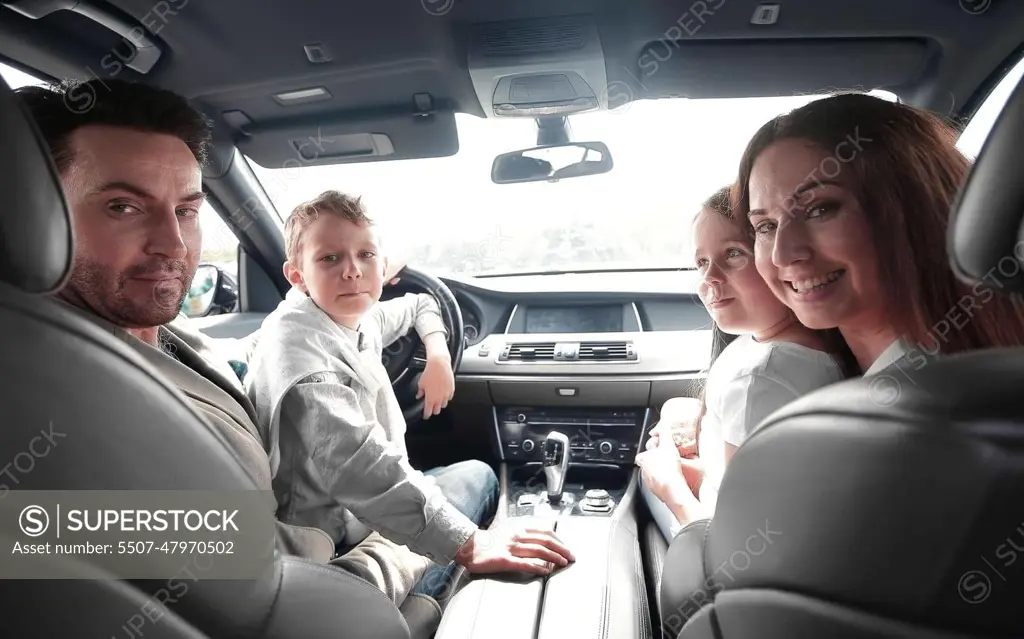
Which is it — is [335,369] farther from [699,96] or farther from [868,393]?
[699,96]

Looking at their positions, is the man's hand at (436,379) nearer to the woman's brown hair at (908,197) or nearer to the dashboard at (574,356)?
the dashboard at (574,356)

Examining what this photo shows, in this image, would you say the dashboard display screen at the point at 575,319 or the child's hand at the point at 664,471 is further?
the dashboard display screen at the point at 575,319

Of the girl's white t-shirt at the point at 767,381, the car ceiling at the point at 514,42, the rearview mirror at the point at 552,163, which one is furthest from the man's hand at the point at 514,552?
the rearview mirror at the point at 552,163

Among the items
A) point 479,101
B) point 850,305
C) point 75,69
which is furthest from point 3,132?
point 479,101

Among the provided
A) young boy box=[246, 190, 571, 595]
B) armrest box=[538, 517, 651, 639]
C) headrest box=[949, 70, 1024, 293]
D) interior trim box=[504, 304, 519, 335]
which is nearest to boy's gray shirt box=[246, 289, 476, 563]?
young boy box=[246, 190, 571, 595]

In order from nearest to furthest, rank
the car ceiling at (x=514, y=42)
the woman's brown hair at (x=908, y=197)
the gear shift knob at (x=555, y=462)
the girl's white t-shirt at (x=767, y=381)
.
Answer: the woman's brown hair at (x=908, y=197) → the girl's white t-shirt at (x=767, y=381) → the car ceiling at (x=514, y=42) → the gear shift knob at (x=555, y=462)

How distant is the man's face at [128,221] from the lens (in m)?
0.93

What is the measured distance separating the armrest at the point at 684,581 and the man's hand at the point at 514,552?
1.70ft

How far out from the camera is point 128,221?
98cm

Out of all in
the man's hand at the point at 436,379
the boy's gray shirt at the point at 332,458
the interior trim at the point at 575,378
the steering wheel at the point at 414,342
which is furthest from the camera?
the interior trim at the point at 575,378

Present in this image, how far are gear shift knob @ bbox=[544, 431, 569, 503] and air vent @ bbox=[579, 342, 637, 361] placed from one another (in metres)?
0.42

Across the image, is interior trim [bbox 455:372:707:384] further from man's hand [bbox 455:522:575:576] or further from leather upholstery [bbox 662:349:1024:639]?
leather upholstery [bbox 662:349:1024:639]

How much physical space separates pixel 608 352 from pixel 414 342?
103 cm

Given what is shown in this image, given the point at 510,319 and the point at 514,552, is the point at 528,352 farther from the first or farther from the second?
the point at 514,552
